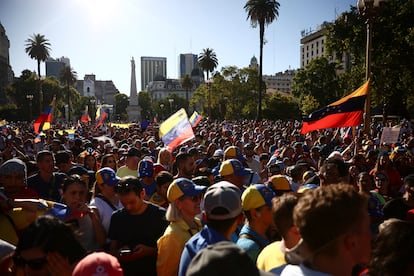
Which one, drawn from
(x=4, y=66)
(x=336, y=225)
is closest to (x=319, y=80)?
(x=336, y=225)

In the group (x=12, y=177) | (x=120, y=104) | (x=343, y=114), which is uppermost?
(x=120, y=104)

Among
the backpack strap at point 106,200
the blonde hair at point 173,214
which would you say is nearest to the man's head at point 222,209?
the blonde hair at point 173,214

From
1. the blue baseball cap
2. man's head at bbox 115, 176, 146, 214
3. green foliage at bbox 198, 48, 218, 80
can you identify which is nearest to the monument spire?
green foliage at bbox 198, 48, 218, 80

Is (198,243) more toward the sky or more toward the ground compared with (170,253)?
more toward the sky

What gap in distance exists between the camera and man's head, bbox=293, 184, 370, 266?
2.03 meters

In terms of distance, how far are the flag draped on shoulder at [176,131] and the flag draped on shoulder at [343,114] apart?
9.58 feet

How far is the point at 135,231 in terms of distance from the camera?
405 cm

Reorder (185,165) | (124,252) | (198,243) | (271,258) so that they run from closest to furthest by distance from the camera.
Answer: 1. (271,258)
2. (198,243)
3. (124,252)
4. (185,165)

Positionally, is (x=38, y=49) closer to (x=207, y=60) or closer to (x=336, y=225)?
(x=207, y=60)


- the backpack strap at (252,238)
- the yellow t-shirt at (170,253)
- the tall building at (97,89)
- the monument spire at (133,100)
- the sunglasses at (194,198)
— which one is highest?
the tall building at (97,89)

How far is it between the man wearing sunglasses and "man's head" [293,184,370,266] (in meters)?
2.24

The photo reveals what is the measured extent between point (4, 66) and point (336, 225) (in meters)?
114

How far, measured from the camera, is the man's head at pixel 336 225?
6.66 ft

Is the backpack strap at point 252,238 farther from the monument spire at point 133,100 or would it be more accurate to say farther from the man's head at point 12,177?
the monument spire at point 133,100
